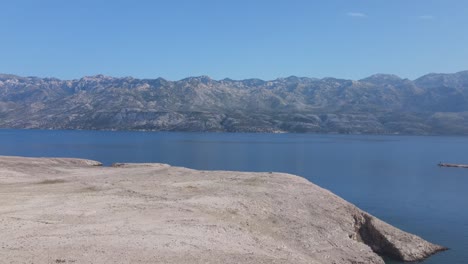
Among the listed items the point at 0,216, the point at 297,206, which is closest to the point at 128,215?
the point at 0,216

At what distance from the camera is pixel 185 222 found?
4750 cm

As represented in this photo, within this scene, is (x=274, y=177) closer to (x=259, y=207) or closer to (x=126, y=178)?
(x=259, y=207)

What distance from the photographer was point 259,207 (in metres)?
57.2

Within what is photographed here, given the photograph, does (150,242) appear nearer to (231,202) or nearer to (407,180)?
(231,202)

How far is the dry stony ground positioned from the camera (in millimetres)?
38438

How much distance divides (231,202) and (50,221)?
20310mm

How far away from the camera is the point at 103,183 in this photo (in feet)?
219

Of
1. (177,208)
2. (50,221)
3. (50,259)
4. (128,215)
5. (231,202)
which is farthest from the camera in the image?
(231,202)

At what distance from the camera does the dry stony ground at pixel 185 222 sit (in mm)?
38438

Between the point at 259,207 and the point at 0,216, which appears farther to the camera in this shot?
the point at 259,207

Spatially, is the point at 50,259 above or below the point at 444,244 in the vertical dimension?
above

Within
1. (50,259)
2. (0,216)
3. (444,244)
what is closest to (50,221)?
(0,216)

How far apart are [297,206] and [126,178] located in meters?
27.4

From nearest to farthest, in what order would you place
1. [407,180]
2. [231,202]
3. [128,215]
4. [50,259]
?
[50,259], [128,215], [231,202], [407,180]
